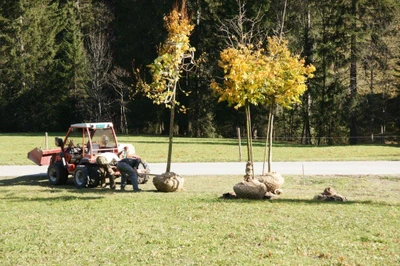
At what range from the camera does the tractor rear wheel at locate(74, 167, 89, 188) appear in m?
18.5

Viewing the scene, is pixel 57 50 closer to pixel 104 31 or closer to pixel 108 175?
pixel 104 31

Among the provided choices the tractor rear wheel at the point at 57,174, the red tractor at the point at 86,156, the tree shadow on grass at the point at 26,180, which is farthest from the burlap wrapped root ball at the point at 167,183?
the tree shadow on grass at the point at 26,180

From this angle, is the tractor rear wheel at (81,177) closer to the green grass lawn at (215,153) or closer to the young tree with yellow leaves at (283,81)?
the young tree with yellow leaves at (283,81)

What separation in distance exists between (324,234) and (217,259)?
268cm

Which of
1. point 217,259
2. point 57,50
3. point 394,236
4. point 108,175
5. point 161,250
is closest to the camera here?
point 217,259

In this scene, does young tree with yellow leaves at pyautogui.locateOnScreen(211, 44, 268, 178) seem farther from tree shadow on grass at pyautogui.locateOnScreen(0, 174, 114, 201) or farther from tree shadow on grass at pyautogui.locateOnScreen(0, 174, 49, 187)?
tree shadow on grass at pyautogui.locateOnScreen(0, 174, 49, 187)

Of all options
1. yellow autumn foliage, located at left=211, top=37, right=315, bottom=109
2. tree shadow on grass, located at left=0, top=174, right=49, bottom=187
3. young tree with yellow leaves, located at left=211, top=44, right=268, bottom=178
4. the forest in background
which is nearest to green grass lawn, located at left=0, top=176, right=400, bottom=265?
tree shadow on grass, located at left=0, top=174, right=49, bottom=187

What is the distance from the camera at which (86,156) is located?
1923cm

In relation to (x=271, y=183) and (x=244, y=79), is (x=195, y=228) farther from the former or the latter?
(x=244, y=79)

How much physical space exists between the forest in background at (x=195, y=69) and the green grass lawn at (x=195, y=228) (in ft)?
102

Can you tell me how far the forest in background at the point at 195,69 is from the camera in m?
46.5

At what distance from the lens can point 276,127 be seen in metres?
54.3

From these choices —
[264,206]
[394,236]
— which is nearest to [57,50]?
[264,206]

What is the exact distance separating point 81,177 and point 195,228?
803cm
